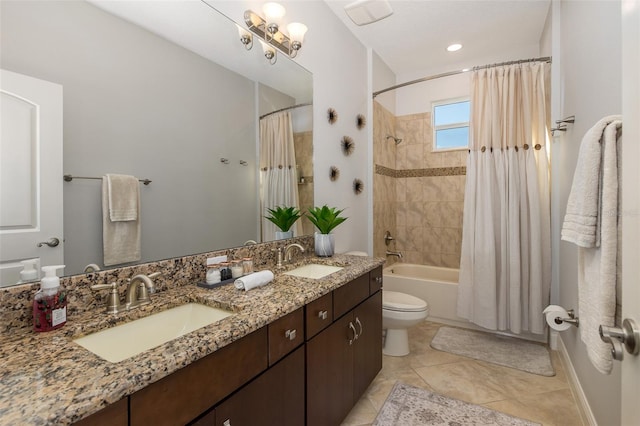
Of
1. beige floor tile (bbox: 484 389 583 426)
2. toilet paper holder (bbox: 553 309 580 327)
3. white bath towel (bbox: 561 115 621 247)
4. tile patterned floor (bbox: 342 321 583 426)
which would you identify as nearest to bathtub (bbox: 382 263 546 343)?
tile patterned floor (bbox: 342 321 583 426)

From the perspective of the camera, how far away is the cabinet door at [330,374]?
126cm

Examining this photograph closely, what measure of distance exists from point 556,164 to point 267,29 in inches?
93.3

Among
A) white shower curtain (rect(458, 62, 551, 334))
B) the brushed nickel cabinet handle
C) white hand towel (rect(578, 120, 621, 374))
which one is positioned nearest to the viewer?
white hand towel (rect(578, 120, 621, 374))

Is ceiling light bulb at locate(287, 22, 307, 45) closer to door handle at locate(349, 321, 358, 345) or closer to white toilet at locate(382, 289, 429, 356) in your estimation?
door handle at locate(349, 321, 358, 345)

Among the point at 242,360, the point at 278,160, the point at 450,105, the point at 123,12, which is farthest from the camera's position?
the point at 450,105

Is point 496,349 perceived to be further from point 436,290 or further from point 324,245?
point 324,245

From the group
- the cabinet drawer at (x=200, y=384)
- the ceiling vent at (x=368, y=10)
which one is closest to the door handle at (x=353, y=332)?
the cabinet drawer at (x=200, y=384)

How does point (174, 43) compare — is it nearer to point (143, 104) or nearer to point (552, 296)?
point (143, 104)

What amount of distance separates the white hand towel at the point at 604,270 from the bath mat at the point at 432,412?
3.33 ft

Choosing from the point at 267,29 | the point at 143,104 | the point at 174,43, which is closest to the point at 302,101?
the point at 267,29

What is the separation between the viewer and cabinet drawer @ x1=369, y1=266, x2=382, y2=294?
184 centimetres

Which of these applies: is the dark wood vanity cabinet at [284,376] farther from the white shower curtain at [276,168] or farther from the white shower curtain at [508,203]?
the white shower curtain at [508,203]

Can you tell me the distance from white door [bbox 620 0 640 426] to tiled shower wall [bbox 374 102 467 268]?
8.41 feet

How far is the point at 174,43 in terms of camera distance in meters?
1.33
